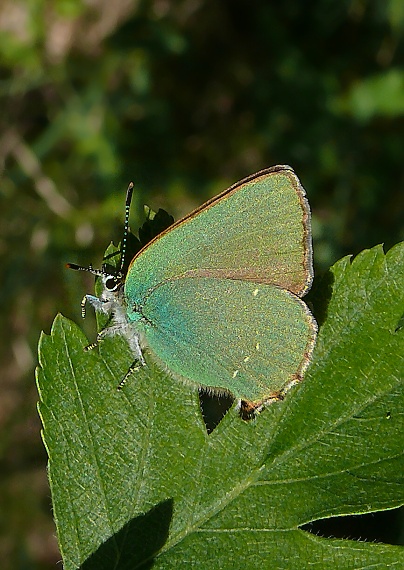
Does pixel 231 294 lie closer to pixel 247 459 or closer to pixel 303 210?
pixel 303 210

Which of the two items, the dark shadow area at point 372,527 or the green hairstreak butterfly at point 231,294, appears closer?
the green hairstreak butterfly at point 231,294

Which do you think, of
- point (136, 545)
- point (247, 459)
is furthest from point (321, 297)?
point (136, 545)

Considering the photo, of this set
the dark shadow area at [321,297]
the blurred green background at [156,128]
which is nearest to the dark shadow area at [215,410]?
the dark shadow area at [321,297]

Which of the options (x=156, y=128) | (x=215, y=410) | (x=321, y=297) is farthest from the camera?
(x=156, y=128)

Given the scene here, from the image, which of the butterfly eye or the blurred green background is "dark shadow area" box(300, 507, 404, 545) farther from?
the butterfly eye

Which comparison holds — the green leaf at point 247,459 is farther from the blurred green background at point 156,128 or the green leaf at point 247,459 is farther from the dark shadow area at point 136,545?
the blurred green background at point 156,128

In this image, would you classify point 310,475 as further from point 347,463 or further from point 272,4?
point 272,4

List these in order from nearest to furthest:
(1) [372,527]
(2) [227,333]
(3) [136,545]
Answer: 1. (3) [136,545]
2. (2) [227,333]
3. (1) [372,527]

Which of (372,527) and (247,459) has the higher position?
(247,459)
